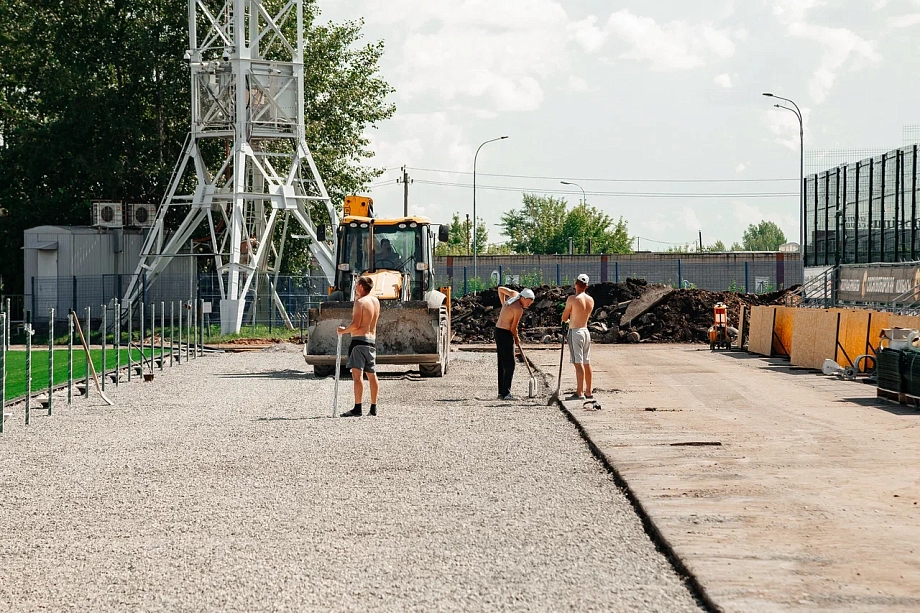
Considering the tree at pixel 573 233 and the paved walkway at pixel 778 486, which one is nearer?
the paved walkway at pixel 778 486

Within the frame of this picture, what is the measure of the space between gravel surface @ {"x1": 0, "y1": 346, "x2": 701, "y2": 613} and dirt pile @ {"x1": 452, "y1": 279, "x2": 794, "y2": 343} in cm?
2751

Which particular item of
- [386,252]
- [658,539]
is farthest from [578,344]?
[658,539]

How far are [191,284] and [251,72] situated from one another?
8440 mm

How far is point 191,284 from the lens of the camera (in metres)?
45.5

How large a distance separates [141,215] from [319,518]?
139 ft

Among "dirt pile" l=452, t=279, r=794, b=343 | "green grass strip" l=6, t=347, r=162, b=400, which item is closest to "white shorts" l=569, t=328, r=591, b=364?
"green grass strip" l=6, t=347, r=162, b=400

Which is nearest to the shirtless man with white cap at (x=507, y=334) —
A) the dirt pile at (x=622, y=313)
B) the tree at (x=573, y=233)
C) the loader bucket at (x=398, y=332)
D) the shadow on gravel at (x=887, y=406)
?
the loader bucket at (x=398, y=332)

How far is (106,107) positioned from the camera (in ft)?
162

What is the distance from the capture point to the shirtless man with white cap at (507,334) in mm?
18422

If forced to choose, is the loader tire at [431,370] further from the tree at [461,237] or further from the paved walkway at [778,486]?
the tree at [461,237]

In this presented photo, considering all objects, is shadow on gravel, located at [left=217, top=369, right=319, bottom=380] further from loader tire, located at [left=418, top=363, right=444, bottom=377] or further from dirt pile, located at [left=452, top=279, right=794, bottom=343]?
dirt pile, located at [left=452, top=279, right=794, bottom=343]

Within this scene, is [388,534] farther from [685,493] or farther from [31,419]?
[31,419]

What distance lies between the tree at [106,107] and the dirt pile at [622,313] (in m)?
8.84

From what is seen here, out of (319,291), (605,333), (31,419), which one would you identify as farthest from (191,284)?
(31,419)
